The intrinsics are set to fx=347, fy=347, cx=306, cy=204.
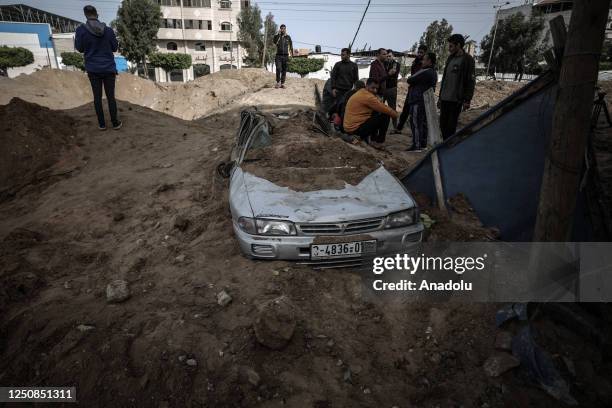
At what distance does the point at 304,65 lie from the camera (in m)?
42.5

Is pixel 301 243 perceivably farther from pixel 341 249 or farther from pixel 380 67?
pixel 380 67

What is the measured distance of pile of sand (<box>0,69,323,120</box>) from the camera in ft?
43.5

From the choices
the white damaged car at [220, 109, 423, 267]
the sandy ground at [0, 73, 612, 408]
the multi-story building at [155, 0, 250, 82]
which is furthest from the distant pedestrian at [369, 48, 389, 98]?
the multi-story building at [155, 0, 250, 82]

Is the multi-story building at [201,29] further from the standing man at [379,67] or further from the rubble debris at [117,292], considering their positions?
the rubble debris at [117,292]

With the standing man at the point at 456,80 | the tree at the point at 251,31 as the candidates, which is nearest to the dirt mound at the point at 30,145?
the standing man at the point at 456,80

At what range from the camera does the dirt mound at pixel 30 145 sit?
22.1ft

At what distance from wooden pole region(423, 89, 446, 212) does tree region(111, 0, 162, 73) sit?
1488 inches

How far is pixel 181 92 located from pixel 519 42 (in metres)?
29.5

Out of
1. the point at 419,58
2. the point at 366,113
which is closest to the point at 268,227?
the point at 366,113

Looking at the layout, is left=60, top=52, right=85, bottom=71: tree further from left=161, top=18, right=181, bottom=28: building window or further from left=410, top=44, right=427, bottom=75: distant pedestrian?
left=410, top=44, right=427, bottom=75: distant pedestrian

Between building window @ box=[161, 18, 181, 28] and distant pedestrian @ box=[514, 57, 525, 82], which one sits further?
building window @ box=[161, 18, 181, 28]

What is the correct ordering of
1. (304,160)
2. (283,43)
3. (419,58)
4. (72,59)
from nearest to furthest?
(304,160) → (419,58) → (283,43) → (72,59)

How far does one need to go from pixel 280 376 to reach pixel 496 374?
4.36 feet

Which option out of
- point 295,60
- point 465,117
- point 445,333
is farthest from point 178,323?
point 295,60
